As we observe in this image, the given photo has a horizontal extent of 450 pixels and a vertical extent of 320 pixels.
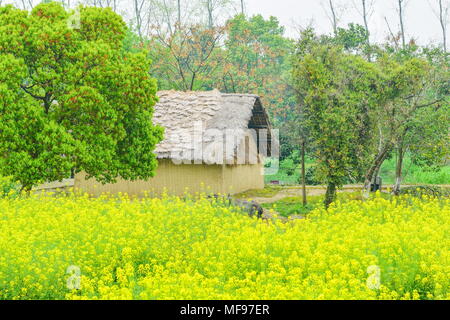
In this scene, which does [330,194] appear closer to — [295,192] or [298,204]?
[298,204]

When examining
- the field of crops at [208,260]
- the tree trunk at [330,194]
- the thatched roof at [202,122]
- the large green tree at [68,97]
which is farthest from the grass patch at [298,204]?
the field of crops at [208,260]

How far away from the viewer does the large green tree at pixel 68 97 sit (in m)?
13.9

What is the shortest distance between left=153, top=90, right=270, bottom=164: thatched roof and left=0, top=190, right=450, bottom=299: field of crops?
9987 mm

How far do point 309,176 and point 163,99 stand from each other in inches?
339

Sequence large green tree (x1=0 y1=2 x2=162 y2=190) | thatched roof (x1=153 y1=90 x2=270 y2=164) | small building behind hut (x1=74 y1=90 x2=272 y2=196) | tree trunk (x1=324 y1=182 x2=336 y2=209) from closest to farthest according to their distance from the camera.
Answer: large green tree (x1=0 y1=2 x2=162 y2=190) → tree trunk (x1=324 y1=182 x2=336 y2=209) → thatched roof (x1=153 y1=90 x2=270 y2=164) → small building behind hut (x1=74 y1=90 x2=272 y2=196)

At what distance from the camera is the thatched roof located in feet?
65.7

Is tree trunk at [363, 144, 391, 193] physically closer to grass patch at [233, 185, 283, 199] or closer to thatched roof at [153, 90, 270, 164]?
thatched roof at [153, 90, 270, 164]

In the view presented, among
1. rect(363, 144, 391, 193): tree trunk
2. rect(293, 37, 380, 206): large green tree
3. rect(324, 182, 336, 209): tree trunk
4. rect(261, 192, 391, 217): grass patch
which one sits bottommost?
rect(261, 192, 391, 217): grass patch

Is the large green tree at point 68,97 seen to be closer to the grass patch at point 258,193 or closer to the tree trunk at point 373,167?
the tree trunk at point 373,167

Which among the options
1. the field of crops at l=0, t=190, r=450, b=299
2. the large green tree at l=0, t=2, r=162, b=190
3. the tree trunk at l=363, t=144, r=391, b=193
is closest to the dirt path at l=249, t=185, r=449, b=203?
the tree trunk at l=363, t=144, r=391, b=193

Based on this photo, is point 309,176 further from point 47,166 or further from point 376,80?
point 47,166

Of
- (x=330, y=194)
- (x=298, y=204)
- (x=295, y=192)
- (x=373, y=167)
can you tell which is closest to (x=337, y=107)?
(x=373, y=167)
